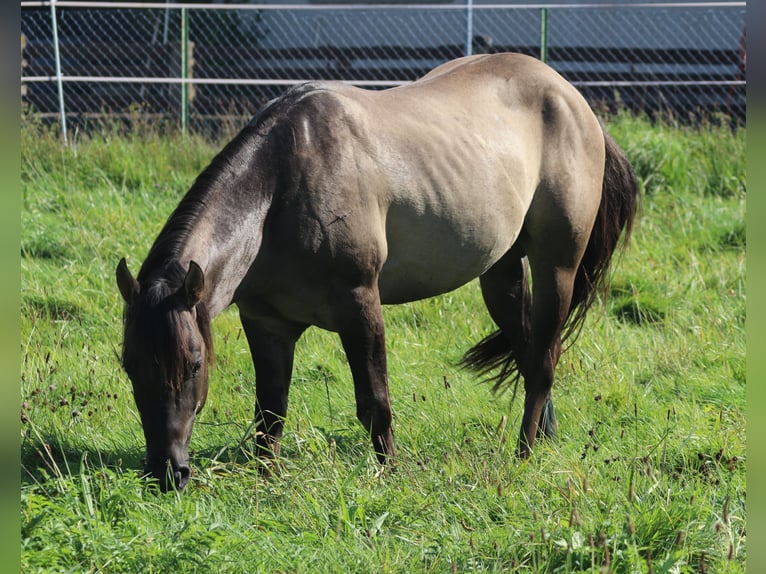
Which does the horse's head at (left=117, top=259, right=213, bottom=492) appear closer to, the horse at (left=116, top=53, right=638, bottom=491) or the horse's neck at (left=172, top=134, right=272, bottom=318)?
the horse at (left=116, top=53, right=638, bottom=491)

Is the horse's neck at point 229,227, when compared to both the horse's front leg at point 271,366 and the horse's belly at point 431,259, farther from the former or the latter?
the horse's belly at point 431,259

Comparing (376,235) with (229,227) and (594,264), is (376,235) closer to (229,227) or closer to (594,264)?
(229,227)

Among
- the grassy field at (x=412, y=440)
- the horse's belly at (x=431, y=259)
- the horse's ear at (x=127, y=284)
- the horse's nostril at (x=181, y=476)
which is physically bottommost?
the grassy field at (x=412, y=440)

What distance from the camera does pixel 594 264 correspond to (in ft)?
16.4

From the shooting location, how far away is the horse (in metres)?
3.12

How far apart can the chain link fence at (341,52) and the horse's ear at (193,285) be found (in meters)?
8.44

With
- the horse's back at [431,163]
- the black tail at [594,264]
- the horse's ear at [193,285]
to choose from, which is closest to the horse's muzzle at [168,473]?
the horse's ear at [193,285]

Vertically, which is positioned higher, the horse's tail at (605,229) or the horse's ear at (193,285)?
the horse's ear at (193,285)

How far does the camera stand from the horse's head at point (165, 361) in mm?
3000

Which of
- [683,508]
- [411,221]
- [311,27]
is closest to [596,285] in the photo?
[411,221]

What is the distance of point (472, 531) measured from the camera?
2.89 metres

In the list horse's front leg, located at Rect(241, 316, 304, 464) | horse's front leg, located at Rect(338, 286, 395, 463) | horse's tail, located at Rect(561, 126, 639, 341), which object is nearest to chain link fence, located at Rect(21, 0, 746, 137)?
horse's tail, located at Rect(561, 126, 639, 341)

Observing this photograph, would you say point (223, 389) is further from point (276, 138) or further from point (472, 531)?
point (472, 531)

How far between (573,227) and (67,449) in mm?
2624
